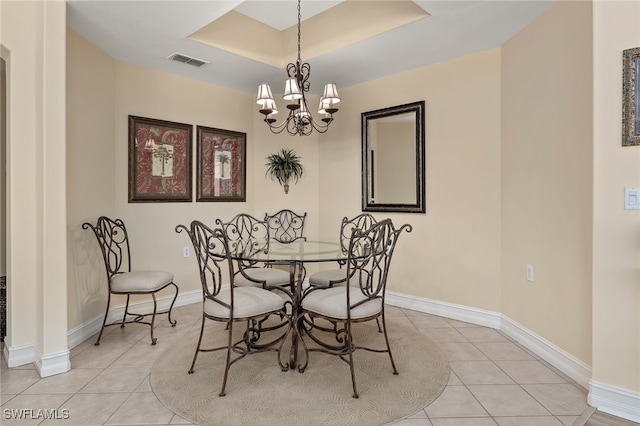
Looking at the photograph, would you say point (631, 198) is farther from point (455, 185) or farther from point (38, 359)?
point (38, 359)

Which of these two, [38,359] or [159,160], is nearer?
[38,359]

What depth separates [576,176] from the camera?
7.52ft

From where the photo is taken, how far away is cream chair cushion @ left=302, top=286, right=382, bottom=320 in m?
2.15

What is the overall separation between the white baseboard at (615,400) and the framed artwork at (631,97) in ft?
4.39

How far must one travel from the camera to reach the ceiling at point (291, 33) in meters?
2.55

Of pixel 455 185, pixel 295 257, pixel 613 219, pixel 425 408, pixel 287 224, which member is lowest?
pixel 425 408

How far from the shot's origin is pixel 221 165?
13.6 ft

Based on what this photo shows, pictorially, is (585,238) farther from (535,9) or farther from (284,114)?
(284,114)

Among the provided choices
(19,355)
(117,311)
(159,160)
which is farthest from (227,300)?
(159,160)

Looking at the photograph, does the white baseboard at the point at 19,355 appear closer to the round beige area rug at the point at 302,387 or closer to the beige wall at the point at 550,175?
the round beige area rug at the point at 302,387

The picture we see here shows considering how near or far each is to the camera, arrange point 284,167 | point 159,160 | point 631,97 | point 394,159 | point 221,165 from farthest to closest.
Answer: point 284,167
point 221,165
point 394,159
point 159,160
point 631,97

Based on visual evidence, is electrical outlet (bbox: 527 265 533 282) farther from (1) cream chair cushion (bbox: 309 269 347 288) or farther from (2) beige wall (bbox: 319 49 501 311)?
(1) cream chair cushion (bbox: 309 269 347 288)

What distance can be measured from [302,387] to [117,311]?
7.15 ft

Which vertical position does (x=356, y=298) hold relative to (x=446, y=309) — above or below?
above
